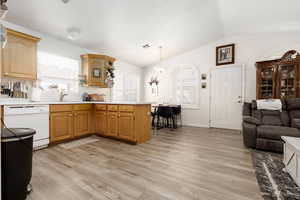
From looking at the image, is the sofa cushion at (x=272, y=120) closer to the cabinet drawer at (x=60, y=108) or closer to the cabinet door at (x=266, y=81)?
the cabinet door at (x=266, y=81)

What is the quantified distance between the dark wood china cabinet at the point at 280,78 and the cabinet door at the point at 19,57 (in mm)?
5258

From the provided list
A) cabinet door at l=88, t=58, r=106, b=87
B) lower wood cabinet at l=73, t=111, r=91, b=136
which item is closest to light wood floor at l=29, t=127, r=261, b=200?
lower wood cabinet at l=73, t=111, r=91, b=136

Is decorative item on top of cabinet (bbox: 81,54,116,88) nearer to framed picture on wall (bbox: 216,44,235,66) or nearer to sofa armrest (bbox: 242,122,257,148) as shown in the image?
framed picture on wall (bbox: 216,44,235,66)

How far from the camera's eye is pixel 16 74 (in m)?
2.76

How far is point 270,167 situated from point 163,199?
1.72 meters

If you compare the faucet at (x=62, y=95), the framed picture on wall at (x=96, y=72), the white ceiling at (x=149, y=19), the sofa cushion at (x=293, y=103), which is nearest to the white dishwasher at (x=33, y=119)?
the faucet at (x=62, y=95)

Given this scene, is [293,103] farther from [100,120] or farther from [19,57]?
[19,57]

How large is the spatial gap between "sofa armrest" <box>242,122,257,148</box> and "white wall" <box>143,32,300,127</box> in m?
1.92

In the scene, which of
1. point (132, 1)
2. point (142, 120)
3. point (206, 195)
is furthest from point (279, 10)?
point (206, 195)

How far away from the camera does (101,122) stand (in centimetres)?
372

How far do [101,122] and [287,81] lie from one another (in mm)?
4664

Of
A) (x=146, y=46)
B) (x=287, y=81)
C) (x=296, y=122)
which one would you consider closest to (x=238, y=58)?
(x=287, y=81)

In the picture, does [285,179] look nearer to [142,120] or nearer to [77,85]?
[142,120]

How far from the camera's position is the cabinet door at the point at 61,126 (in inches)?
119
